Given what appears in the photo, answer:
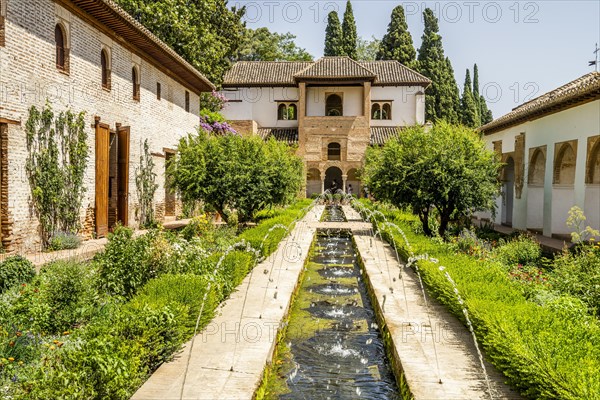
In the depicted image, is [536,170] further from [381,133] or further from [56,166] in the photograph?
[381,133]

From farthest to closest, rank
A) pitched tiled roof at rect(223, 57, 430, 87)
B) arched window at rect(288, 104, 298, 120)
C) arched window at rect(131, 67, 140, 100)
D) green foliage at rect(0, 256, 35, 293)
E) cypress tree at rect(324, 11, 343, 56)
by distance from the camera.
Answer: cypress tree at rect(324, 11, 343, 56), arched window at rect(288, 104, 298, 120), pitched tiled roof at rect(223, 57, 430, 87), arched window at rect(131, 67, 140, 100), green foliage at rect(0, 256, 35, 293)

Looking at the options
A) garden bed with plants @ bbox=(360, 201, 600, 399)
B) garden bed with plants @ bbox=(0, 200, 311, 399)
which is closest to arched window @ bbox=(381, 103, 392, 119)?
garden bed with plants @ bbox=(360, 201, 600, 399)

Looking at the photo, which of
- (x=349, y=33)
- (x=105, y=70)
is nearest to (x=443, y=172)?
(x=105, y=70)

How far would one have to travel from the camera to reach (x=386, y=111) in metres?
41.1

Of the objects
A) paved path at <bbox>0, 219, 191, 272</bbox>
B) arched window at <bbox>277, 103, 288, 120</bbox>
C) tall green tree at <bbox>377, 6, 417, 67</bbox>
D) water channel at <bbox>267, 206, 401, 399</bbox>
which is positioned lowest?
water channel at <bbox>267, 206, 401, 399</bbox>

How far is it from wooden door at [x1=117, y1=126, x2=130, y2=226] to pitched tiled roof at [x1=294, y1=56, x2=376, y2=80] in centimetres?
2343

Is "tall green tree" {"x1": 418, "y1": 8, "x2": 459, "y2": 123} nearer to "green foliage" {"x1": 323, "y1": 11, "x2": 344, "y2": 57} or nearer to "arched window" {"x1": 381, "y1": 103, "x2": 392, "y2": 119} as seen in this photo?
"arched window" {"x1": 381, "y1": 103, "x2": 392, "y2": 119}

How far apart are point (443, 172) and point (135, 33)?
9451mm

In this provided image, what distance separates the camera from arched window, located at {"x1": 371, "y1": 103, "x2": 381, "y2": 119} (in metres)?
41.1

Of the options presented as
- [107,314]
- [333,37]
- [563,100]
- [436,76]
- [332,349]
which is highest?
[333,37]

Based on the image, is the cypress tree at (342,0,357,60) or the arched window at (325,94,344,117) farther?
the cypress tree at (342,0,357,60)

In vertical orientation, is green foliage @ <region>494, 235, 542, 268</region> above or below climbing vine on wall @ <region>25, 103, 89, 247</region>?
below

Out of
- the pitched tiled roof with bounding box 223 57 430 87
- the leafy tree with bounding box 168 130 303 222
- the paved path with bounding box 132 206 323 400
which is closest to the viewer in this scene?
the paved path with bounding box 132 206 323 400

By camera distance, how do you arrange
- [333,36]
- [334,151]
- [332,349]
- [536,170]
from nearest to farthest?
[332,349] < [536,170] < [334,151] < [333,36]
